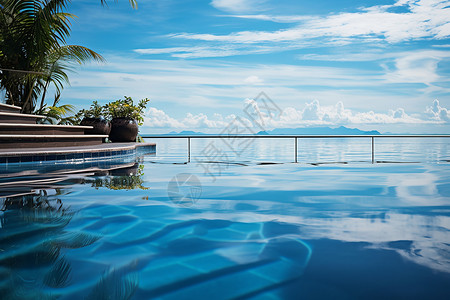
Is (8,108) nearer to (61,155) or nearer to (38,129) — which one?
(38,129)

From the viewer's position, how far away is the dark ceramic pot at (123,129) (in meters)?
9.84

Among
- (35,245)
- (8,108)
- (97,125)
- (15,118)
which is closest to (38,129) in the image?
(15,118)

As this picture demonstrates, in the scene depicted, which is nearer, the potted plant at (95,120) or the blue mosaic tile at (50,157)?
the blue mosaic tile at (50,157)

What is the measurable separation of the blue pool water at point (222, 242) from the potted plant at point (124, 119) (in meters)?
6.48

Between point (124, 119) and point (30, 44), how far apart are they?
275 cm

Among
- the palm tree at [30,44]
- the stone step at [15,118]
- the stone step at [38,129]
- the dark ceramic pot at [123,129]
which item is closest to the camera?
the stone step at [38,129]

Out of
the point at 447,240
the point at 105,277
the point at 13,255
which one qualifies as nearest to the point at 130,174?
the point at 13,255

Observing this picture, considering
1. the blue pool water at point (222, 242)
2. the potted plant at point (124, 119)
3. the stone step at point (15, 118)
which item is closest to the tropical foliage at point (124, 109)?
the potted plant at point (124, 119)

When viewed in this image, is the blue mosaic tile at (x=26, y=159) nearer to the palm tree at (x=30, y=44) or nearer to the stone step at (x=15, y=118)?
the stone step at (x=15, y=118)

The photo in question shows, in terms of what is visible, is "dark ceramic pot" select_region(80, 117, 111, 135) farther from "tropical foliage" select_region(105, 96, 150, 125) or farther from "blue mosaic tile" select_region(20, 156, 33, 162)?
"blue mosaic tile" select_region(20, 156, 33, 162)

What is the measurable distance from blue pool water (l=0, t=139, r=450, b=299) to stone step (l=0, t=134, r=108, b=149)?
318cm

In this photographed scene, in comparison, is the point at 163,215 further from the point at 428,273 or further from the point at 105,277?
the point at 428,273

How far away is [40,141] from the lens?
682cm

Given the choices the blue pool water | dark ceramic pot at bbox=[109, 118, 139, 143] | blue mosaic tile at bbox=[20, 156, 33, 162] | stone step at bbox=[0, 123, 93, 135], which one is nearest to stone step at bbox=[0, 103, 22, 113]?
stone step at bbox=[0, 123, 93, 135]
